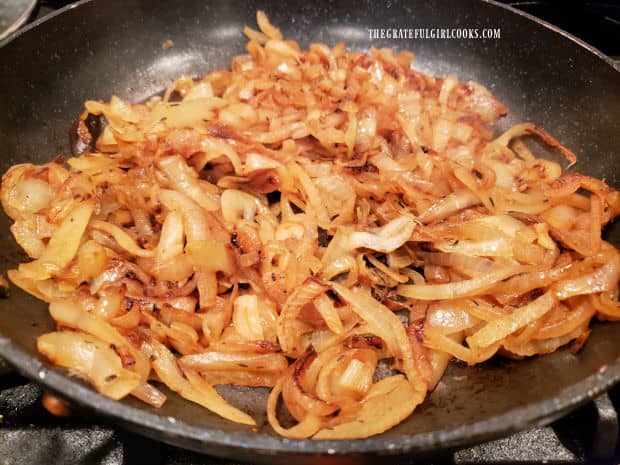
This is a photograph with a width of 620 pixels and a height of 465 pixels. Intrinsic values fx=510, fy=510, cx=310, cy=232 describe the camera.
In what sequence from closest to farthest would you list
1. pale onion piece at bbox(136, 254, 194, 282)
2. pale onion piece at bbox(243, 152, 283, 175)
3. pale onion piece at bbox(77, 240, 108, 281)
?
pale onion piece at bbox(77, 240, 108, 281), pale onion piece at bbox(136, 254, 194, 282), pale onion piece at bbox(243, 152, 283, 175)

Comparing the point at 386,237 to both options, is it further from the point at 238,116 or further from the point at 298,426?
the point at 238,116

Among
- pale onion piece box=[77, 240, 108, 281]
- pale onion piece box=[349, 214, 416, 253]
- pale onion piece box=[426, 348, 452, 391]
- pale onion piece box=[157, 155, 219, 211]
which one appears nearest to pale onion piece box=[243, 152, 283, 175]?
pale onion piece box=[157, 155, 219, 211]

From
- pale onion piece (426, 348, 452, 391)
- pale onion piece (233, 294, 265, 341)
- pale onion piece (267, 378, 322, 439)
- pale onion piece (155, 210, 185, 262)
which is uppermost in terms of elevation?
pale onion piece (155, 210, 185, 262)

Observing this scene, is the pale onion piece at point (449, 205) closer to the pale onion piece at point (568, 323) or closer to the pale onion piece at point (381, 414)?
the pale onion piece at point (568, 323)

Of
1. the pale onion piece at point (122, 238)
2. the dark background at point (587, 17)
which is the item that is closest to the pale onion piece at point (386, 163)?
the pale onion piece at point (122, 238)

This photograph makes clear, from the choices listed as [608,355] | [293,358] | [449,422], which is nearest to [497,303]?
[608,355]

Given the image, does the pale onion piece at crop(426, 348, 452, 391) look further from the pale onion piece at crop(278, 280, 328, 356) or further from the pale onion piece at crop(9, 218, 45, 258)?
the pale onion piece at crop(9, 218, 45, 258)
